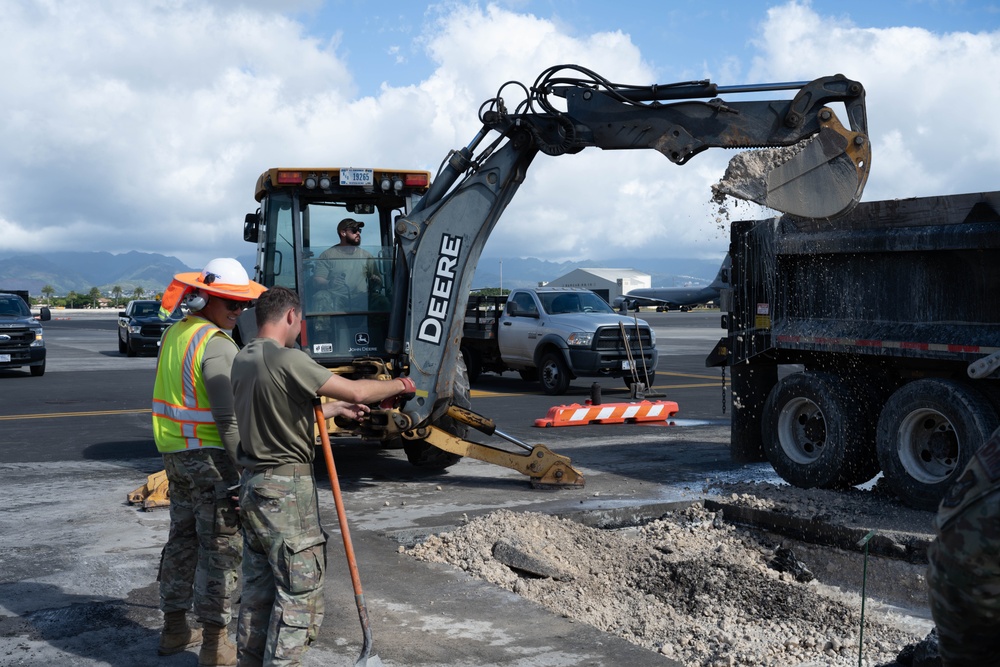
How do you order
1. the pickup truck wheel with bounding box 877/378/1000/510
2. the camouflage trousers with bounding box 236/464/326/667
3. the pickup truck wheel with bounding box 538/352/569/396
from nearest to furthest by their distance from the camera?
the camouflage trousers with bounding box 236/464/326/667
the pickup truck wheel with bounding box 877/378/1000/510
the pickup truck wheel with bounding box 538/352/569/396

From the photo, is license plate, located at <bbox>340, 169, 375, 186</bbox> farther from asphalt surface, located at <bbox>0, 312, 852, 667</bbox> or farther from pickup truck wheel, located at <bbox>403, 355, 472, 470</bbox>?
asphalt surface, located at <bbox>0, 312, 852, 667</bbox>

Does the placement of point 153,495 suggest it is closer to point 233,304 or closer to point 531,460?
point 531,460

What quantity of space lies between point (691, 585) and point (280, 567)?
3410mm

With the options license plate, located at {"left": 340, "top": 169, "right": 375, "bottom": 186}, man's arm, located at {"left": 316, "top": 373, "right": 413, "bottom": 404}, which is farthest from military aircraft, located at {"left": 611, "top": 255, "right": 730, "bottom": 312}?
man's arm, located at {"left": 316, "top": 373, "right": 413, "bottom": 404}

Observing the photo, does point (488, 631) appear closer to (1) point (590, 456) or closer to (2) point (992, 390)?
(2) point (992, 390)

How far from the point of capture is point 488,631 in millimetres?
5609

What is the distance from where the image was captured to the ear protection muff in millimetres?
5309

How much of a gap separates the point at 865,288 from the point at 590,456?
4.09 m

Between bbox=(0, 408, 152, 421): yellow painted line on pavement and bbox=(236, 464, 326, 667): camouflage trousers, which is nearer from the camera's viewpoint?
bbox=(236, 464, 326, 667): camouflage trousers

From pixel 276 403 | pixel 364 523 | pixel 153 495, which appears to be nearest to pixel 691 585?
pixel 364 523

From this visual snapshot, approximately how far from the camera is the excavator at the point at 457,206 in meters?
8.22

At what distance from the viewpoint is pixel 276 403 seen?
14.5 ft

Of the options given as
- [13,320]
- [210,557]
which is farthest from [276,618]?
[13,320]

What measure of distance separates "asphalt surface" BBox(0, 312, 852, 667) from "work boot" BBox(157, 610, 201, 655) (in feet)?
0.30
